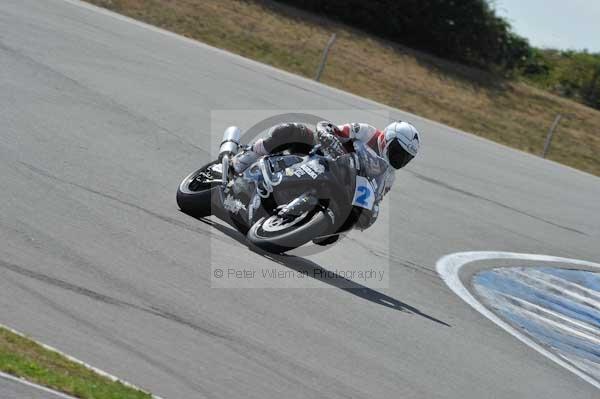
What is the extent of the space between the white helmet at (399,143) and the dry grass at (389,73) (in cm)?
1473

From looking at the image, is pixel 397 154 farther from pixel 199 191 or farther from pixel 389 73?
pixel 389 73

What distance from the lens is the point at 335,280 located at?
28.4 feet

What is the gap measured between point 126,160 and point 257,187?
7.34 ft

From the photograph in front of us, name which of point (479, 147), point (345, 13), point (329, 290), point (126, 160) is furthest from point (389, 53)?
point (329, 290)

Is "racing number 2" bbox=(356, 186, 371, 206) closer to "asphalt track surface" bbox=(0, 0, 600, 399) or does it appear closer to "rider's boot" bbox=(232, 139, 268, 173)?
"asphalt track surface" bbox=(0, 0, 600, 399)

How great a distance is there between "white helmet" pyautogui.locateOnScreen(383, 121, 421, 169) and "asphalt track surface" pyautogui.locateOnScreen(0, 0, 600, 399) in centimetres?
115

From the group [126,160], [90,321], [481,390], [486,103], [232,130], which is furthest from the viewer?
[486,103]

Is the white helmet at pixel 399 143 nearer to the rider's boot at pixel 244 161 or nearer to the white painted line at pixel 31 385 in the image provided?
the rider's boot at pixel 244 161

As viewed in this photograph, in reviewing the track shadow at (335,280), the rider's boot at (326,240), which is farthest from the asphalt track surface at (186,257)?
the rider's boot at (326,240)

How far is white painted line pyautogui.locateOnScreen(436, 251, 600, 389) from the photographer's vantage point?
834cm

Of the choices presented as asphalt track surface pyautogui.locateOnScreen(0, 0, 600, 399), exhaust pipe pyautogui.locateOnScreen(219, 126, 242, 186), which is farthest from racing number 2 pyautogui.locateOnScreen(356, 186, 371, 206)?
exhaust pipe pyautogui.locateOnScreen(219, 126, 242, 186)

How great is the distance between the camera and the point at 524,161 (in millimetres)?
18953

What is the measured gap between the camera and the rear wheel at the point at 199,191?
9.07 meters

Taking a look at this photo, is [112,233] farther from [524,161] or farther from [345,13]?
[345,13]
